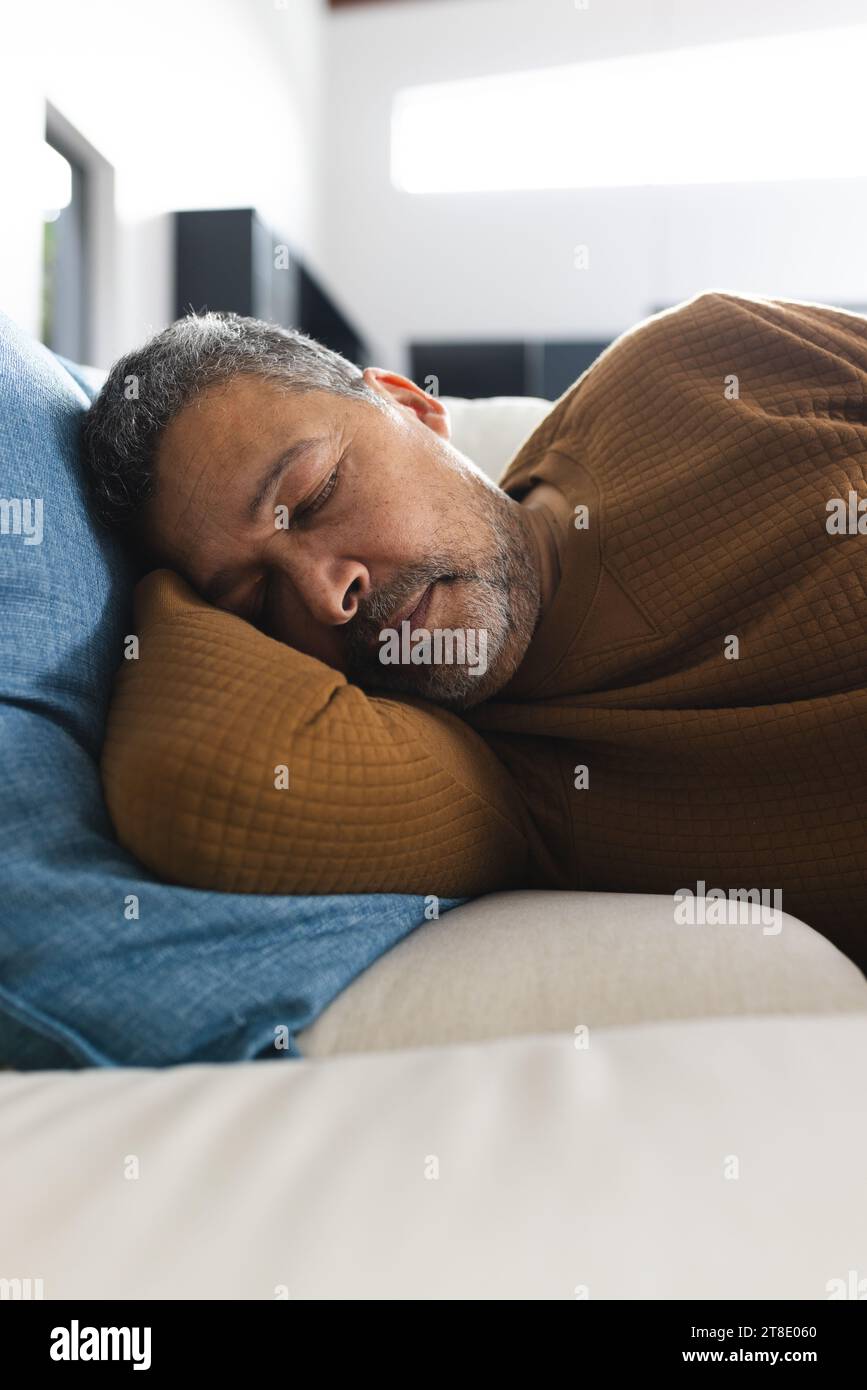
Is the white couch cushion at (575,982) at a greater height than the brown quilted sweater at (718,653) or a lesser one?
lesser

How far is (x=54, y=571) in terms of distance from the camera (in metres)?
0.81

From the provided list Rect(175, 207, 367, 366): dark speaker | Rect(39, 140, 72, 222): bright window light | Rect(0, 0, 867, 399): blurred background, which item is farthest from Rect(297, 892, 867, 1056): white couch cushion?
Rect(0, 0, 867, 399): blurred background

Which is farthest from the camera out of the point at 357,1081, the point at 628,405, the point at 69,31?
the point at 69,31

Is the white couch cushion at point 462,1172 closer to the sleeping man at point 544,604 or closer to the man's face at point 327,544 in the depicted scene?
the sleeping man at point 544,604

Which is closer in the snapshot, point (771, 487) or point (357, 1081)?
point (357, 1081)

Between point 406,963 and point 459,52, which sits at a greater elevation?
point 459,52

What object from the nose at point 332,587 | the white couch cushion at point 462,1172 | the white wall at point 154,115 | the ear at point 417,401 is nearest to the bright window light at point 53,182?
the white wall at point 154,115

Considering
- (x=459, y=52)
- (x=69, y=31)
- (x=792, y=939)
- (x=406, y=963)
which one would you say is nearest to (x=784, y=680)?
(x=792, y=939)

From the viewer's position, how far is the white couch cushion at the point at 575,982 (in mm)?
613

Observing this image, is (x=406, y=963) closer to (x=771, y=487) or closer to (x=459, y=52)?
(x=771, y=487)

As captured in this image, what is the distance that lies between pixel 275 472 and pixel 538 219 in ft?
14.5

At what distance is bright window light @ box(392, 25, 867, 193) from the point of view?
4621 mm

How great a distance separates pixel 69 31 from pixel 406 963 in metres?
2.69

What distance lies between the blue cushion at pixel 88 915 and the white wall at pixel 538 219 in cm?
437
